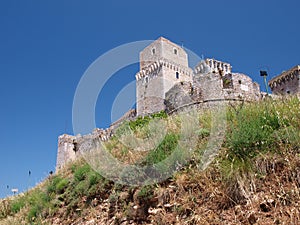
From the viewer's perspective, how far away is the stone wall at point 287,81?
27.2m

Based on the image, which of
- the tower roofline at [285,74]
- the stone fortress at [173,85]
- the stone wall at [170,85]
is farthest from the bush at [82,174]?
the tower roofline at [285,74]

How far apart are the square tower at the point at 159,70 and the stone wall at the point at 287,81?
1037 centimetres

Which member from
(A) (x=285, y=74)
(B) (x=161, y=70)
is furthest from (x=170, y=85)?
(A) (x=285, y=74)

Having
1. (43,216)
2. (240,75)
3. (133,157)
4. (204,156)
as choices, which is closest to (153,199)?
(204,156)

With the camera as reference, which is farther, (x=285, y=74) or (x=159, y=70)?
(x=159, y=70)

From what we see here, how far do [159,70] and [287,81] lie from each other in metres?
13.0

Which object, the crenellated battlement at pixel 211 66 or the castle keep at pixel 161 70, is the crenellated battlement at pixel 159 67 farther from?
the crenellated battlement at pixel 211 66

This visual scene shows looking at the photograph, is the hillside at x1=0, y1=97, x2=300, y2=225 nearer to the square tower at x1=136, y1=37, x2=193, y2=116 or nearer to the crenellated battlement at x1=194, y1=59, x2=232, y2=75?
the crenellated battlement at x1=194, y1=59, x2=232, y2=75

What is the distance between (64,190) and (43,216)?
75 centimetres

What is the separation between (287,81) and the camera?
2852 cm

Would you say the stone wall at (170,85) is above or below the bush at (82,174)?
above

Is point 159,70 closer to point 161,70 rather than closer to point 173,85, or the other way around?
point 161,70

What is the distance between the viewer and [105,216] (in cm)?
463

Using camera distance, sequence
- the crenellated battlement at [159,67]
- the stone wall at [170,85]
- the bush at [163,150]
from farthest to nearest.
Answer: the crenellated battlement at [159,67], the stone wall at [170,85], the bush at [163,150]
